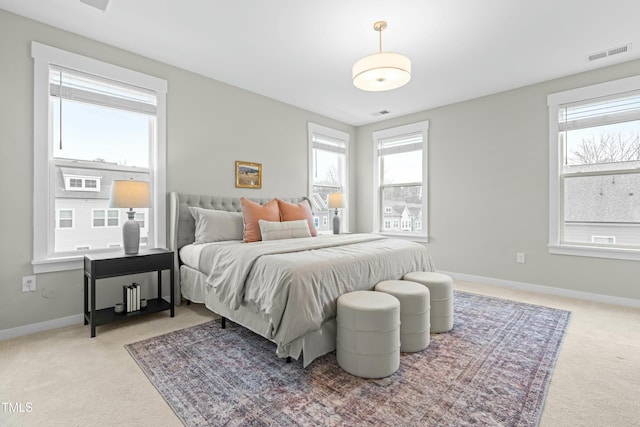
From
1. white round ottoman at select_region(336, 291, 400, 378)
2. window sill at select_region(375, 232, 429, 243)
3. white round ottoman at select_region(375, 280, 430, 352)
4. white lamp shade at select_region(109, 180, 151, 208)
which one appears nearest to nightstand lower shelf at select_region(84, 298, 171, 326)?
white lamp shade at select_region(109, 180, 151, 208)

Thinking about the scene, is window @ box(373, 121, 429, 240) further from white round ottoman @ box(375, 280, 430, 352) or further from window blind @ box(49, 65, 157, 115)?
window blind @ box(49, 65, 157, 115)

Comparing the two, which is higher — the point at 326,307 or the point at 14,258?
the point at 14,258

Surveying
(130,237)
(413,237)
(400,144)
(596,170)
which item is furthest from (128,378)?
(596,170)

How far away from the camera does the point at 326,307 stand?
2.03 metres

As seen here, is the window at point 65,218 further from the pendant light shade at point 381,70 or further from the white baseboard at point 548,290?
the white baseboard at point 548,290

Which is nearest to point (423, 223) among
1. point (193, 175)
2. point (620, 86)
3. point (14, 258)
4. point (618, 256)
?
point (618, 256)

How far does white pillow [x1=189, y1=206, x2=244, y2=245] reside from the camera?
127 inches

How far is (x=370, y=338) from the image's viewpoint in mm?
1847

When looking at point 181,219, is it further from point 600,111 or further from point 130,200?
point 600,111

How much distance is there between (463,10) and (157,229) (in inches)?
141

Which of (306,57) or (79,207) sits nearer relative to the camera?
(79,207)

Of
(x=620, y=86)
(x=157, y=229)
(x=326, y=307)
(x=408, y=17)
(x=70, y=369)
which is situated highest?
(x=408, y=17)

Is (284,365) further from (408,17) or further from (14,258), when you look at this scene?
(408,17)

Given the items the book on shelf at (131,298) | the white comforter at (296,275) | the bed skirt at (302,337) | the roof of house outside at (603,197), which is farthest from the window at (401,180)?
the book on shelf at (131,298)
